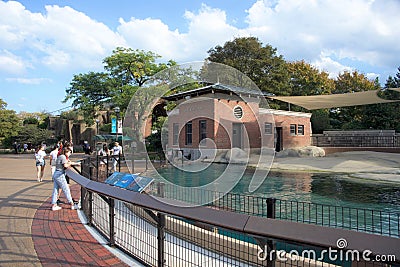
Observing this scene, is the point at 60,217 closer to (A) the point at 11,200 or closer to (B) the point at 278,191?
(A) the point at 11,200

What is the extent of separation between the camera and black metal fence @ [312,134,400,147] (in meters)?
23.4

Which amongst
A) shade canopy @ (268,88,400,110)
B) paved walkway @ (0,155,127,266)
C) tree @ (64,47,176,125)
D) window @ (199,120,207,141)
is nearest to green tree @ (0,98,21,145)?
tree @ (64,47,176,125)

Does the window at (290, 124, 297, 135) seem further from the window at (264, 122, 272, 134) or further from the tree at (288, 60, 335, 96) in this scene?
the tree at (288, 60, 335, 96)

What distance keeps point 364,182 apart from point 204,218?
12.0 meters

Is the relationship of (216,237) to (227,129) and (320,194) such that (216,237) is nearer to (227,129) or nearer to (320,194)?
(320,194)

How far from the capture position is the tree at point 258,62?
108 ft

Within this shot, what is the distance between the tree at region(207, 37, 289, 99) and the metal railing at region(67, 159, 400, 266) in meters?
28.5

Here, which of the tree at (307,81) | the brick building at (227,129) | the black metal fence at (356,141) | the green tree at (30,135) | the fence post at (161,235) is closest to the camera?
the fence post at (161,235)

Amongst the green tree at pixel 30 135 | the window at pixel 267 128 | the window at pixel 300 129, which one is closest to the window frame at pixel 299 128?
the window at pixel 300 129

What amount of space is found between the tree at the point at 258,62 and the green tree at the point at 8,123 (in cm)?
2721

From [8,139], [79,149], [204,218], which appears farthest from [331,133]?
[8,139]

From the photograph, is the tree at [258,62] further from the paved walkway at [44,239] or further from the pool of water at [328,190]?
the paved walkway at [44,239]

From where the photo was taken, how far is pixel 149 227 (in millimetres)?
4770

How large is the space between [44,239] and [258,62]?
30.5 m
